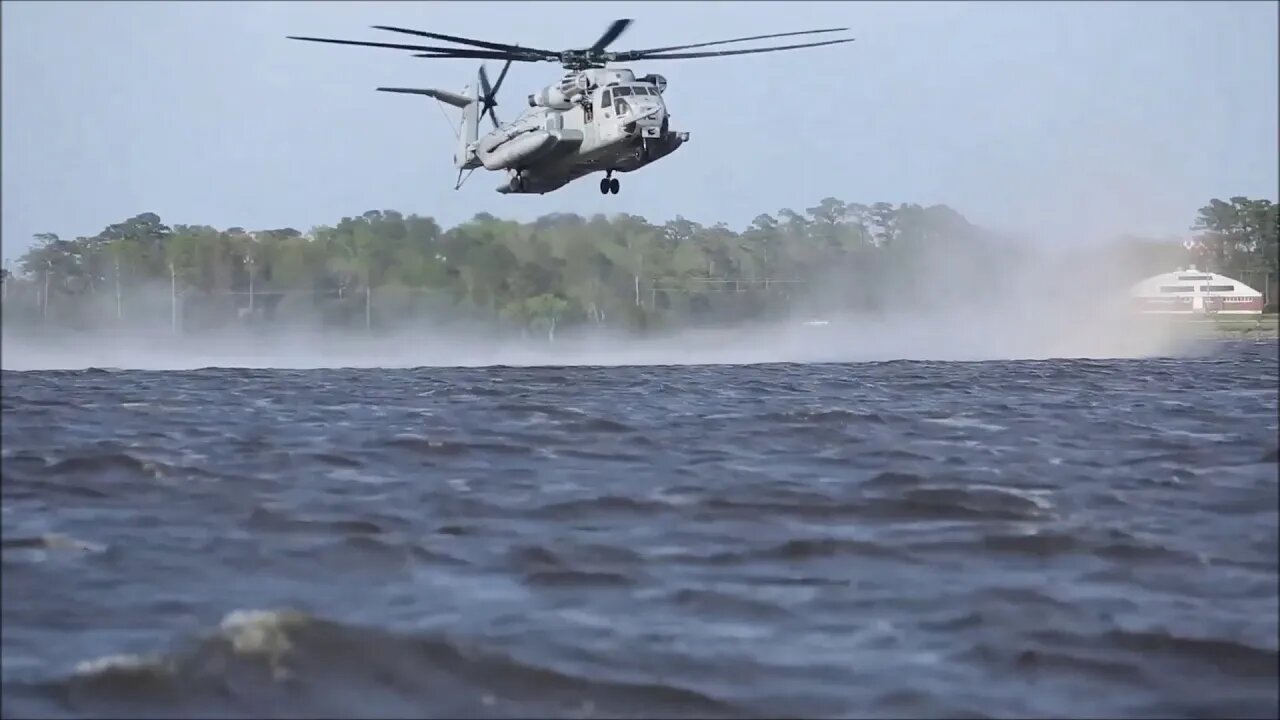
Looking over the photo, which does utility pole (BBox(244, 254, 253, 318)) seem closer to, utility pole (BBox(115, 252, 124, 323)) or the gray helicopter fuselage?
utility pole (BBox(115, 252, 124, 323))

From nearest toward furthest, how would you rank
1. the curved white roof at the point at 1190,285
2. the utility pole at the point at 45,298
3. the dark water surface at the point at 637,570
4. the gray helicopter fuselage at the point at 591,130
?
1. the dark water surface at the point at 637,570
2. the utility pole at the point at 45,298
3. the gray helicopter fuselage at the point at 591,130
4. the curved white roof at the point at 1190,285

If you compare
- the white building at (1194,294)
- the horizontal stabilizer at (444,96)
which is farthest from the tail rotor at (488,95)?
the white building at (1194,294)

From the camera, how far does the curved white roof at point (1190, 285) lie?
5712 centimetres

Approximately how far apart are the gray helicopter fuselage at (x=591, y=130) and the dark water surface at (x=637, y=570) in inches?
772

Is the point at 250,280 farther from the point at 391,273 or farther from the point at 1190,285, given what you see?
the point at 1190,285

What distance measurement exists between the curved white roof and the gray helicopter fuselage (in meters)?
25.5

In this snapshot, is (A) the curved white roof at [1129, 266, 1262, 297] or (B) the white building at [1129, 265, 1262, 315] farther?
(A) the curved white roof at [1129, 266, 1262, 297]

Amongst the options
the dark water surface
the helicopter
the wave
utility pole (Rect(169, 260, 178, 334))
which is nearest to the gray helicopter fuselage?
the helicopter

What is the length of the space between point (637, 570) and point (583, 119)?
2871cm

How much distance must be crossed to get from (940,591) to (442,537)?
344 centimetres

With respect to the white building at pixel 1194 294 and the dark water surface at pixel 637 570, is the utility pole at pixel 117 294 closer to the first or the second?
the dark water surface at pixel 637 570

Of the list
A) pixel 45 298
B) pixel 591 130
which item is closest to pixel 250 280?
pixel 45 298

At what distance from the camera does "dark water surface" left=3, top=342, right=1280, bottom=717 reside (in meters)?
7.86

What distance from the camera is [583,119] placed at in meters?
37.8
